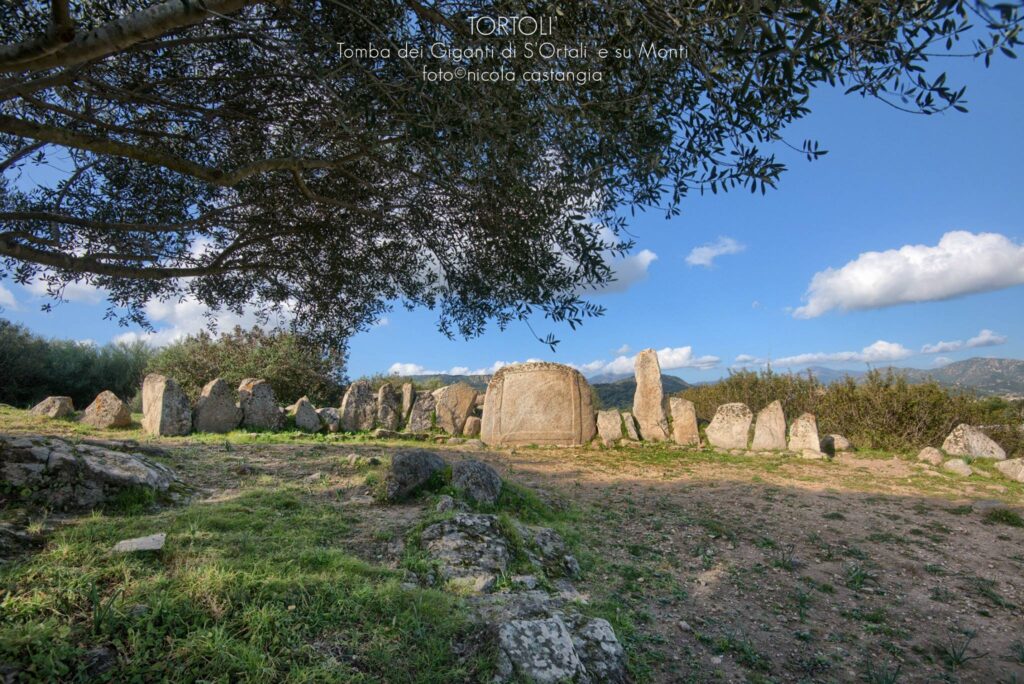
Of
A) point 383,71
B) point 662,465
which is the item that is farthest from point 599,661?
point 662,465

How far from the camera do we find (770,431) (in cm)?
1455

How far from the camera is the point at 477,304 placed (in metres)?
7.47

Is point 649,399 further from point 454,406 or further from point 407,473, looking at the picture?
point 407,473

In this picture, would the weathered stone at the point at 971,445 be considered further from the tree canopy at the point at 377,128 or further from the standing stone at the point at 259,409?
the standing stone at the point at 259,409

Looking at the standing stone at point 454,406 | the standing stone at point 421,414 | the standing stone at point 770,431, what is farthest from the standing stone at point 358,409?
the standing stone at point 770,431

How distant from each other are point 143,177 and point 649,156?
7.74m

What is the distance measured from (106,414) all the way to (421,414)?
26.5ft

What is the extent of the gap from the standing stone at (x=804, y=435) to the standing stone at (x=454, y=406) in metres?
9.29

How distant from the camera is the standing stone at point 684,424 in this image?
→ 50.7 feet

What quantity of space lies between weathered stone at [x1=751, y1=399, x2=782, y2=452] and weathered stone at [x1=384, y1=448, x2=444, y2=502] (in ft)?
33.5

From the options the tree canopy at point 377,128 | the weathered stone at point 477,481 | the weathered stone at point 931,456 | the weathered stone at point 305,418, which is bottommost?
the weathered stone at point 931,456

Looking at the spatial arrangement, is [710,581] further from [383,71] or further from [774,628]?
[383,71]

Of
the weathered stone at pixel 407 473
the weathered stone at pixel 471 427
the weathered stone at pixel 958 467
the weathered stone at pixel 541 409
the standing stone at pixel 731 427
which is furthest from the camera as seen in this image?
the weathered stone at pixel 471 427

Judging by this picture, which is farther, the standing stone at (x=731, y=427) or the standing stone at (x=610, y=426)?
the standing stone at (x=610, y=426)
